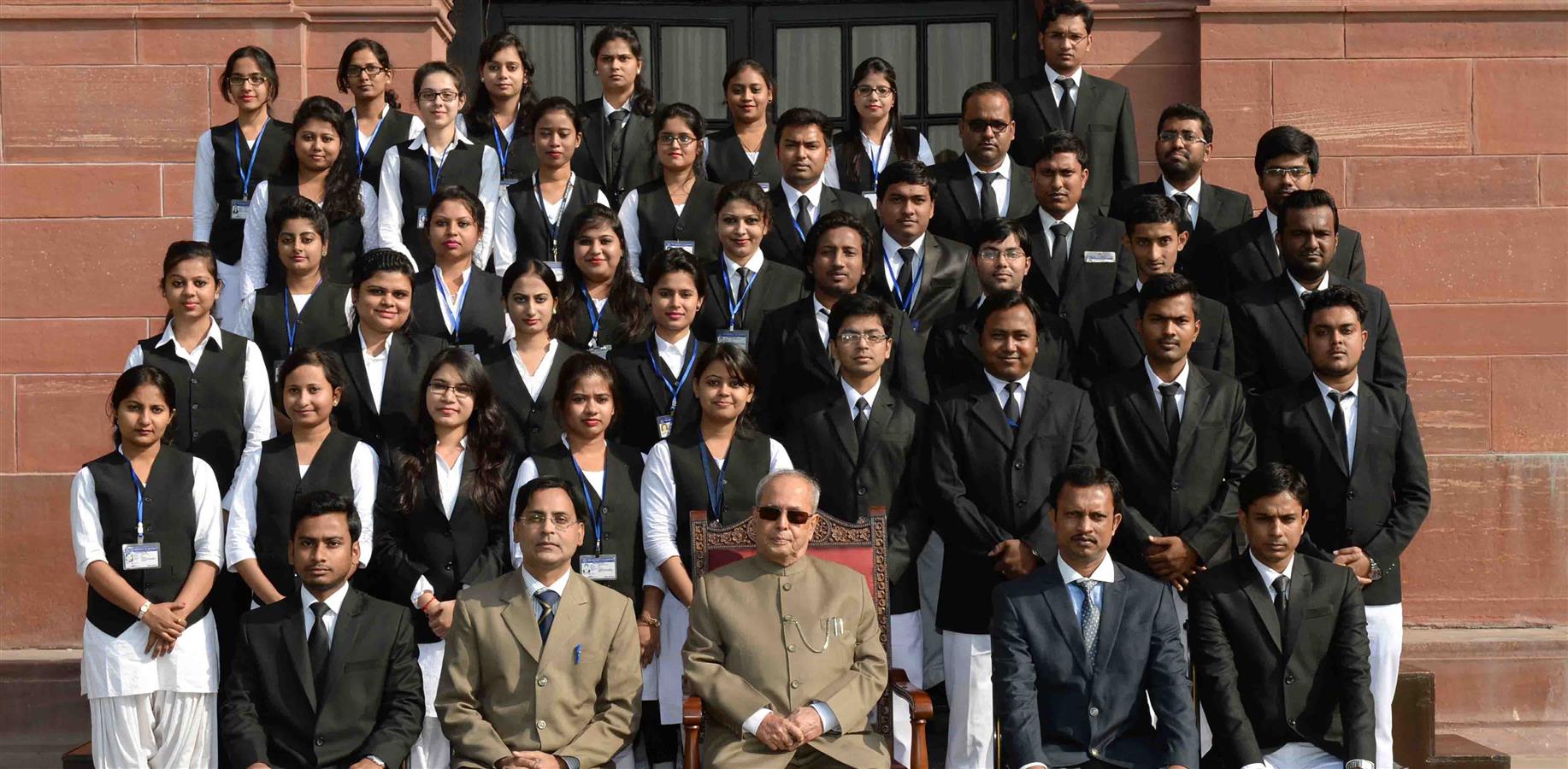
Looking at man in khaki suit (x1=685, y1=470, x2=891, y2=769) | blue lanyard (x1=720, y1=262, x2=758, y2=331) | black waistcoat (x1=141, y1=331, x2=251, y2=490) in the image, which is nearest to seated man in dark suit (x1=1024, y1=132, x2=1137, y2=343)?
blue lanyard (x1=720, y1=262, x2=758, y2=331)

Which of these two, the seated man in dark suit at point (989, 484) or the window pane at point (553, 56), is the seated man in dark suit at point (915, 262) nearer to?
the seated man in dark suit at point (989, 484)

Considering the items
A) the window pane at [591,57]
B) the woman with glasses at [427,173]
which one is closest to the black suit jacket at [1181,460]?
the woman with glasses at [427,173]

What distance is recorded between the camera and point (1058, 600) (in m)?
5.31

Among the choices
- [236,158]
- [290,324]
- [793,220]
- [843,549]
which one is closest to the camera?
[843,549]

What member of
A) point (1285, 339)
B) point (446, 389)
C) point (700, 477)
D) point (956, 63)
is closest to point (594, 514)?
point (700, 477)

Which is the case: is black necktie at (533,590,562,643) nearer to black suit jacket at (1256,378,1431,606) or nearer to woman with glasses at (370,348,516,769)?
woman with glasses at (370,348,516,769)

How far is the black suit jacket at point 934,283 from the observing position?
6645mm

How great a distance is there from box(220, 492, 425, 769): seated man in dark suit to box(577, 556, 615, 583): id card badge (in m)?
0.63

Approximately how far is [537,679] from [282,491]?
1.22 meters

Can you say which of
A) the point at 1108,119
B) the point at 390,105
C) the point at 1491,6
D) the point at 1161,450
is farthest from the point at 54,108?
the point at 1491,6

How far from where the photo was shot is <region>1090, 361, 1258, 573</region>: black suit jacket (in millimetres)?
5820

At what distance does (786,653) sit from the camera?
5.32 meters

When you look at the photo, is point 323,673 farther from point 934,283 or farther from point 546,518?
point 934,283

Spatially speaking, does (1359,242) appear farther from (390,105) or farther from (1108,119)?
(390,105)
